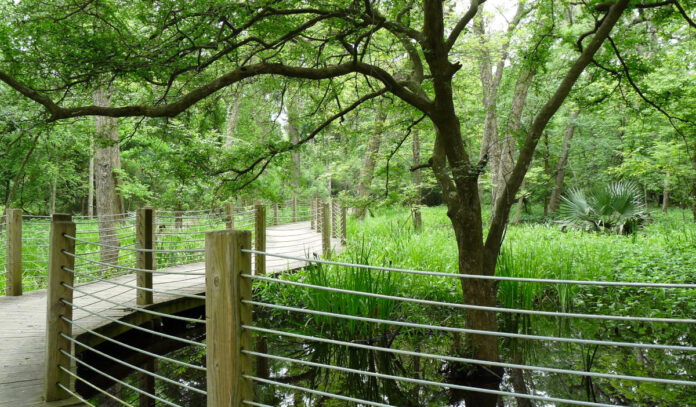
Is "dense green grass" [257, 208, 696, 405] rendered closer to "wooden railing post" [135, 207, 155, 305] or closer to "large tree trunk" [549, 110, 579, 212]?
"wooden railing post" [135, 207, 155, 305]

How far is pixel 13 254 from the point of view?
612 cm

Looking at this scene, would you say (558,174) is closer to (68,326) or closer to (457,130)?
(457,130)

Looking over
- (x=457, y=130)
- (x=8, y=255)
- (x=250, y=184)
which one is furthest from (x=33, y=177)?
(x=457, y=130)

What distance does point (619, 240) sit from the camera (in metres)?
8.98

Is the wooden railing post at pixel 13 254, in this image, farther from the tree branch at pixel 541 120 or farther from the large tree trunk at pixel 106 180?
the tree branch at pixel 541 120

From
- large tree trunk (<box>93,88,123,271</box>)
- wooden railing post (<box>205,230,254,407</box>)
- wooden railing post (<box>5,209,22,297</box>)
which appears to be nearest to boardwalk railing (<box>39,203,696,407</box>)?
wooden railing post (<box>205,230,254,407</box>)

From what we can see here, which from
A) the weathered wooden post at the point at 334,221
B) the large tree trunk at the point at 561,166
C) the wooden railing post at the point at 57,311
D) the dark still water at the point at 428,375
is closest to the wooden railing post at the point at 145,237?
the dark still water at the point at 428,375

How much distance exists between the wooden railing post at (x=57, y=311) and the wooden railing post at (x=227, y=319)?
1459 millimetres

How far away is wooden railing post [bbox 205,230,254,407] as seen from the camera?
A: 1908mm

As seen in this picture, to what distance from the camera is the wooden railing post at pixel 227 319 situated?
1.91 meters

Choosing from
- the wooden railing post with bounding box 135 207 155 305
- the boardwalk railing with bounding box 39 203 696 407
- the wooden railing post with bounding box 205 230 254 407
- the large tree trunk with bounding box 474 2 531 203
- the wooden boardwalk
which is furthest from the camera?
the large tree trunk with bounding box 474 2 531 203

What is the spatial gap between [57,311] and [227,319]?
1.59m

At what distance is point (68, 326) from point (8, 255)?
14.4ft

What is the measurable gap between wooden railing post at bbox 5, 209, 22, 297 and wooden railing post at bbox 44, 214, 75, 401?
418cm
